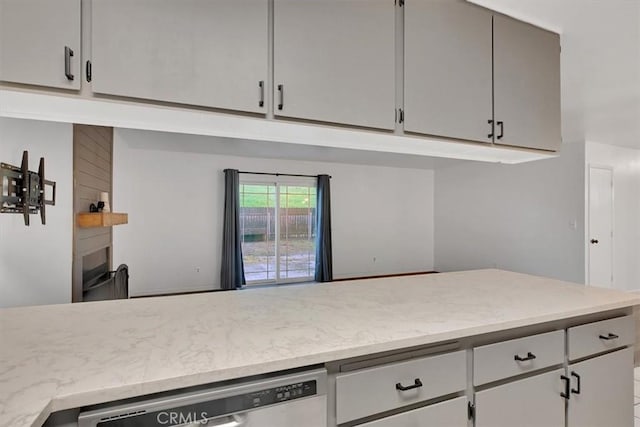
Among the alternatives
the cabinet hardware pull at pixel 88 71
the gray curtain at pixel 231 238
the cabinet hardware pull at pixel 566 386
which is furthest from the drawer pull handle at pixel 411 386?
the gray curtain at pixel 231 238

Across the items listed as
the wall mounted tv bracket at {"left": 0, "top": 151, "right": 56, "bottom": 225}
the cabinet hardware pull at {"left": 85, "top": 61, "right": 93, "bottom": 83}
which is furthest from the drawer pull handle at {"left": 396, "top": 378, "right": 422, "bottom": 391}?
the wall mounted tv bracket at {"left": 0, "top": 151, "right": 56, "bottom": 225}

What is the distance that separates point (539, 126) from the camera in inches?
65.5

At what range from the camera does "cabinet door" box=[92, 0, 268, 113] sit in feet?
3.18

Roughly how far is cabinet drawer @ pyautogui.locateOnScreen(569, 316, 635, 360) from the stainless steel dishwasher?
1.10 metres

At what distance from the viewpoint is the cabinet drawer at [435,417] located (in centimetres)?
97

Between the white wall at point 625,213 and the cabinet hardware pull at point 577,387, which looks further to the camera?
the white wall at point 625,213

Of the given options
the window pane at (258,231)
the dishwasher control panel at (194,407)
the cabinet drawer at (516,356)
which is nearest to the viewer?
the dishwasher control panel at (194,407)

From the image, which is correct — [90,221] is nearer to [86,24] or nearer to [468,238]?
[86,24]

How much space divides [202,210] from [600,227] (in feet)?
21.4

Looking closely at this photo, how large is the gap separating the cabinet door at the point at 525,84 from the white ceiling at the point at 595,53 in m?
0.07

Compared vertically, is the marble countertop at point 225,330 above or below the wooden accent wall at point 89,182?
below

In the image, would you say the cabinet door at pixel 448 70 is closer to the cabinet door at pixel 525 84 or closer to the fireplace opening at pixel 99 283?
the cabinet door at pixel 525 84

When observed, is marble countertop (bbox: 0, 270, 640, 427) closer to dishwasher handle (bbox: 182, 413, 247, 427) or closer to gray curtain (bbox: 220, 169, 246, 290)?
dishwasher handle (bbox: 182, 413, 247, 427)

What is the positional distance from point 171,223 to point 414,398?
5449mm
